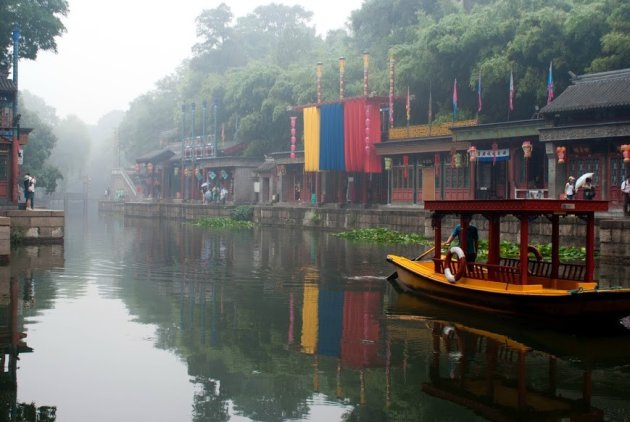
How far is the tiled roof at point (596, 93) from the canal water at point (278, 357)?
16257 millimetres

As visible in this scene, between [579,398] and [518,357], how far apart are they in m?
2.04

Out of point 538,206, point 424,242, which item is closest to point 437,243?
point 538,206

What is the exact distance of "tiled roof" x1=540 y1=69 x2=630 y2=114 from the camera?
30609mm

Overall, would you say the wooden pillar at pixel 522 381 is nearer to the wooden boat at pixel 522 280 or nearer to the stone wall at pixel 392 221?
the wooden boat at pixel 522 280

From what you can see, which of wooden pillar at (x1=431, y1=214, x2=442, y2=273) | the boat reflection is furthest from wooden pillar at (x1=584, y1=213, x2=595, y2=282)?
wooden pillar at (x1=431, y1=214, x2=442, y2=273)

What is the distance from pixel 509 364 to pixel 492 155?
28153 mm

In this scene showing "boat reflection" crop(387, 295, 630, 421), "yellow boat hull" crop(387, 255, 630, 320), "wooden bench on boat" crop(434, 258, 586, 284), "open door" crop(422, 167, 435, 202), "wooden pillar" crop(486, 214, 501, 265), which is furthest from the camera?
"open door" crop(422, 167, 435, 202)

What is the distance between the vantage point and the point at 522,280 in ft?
44.2

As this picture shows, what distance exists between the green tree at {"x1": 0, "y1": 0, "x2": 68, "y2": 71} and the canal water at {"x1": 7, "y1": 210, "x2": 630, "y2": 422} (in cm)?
2151

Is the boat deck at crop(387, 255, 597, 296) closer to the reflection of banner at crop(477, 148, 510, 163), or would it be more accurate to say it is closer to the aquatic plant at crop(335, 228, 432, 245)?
the aquatic plant at crop(335, 228, 432, 245)

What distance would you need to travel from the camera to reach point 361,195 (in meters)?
47.8

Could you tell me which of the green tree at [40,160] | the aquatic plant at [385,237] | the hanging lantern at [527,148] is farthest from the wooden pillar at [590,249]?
the green tree at [40,160]

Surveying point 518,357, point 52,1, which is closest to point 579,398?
point 518,357

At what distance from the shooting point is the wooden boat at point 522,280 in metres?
12.2
